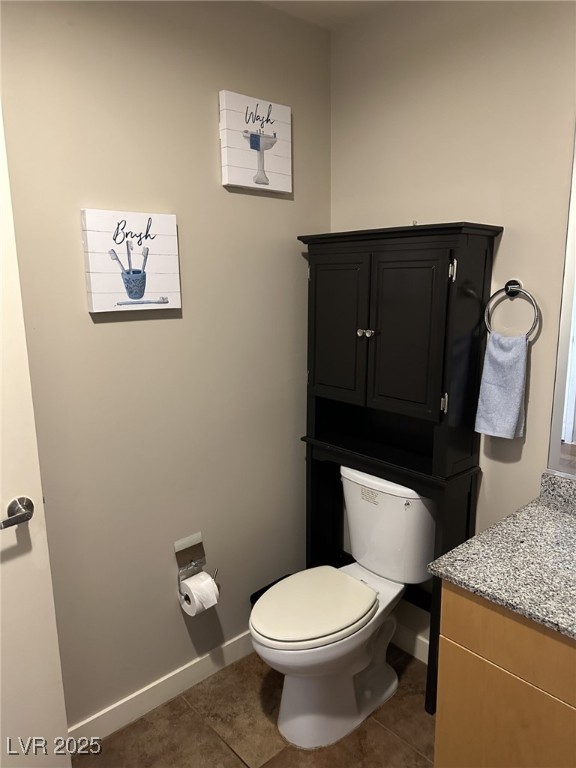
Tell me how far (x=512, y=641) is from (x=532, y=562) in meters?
0.22

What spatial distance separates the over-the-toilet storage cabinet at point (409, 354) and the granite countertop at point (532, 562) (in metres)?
0.27

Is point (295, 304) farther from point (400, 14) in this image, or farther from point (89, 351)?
point (400, 14)

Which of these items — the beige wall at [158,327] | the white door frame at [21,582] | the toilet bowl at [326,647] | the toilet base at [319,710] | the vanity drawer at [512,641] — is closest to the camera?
the vanity drawer at [512,641]

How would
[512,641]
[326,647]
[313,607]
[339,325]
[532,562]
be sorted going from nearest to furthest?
[512,641], [532,562], [326,647], [313,607], [339,325]

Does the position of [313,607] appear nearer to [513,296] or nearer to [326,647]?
[326,647]

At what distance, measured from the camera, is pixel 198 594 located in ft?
6.42

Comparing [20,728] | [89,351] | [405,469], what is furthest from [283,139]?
[20,728]

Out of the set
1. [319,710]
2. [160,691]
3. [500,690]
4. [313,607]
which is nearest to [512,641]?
[500,690]

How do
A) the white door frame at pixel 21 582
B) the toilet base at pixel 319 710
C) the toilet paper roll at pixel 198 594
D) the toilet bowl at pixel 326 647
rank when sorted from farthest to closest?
1. the toilet paper roll at pixel 198 594
2. the toilet base at pixel 319 710
3. the toilet bowl at pixel 326 647
4. the white door frame at pixel 21 582

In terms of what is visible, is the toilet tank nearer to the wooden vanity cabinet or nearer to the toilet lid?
the toilet lid

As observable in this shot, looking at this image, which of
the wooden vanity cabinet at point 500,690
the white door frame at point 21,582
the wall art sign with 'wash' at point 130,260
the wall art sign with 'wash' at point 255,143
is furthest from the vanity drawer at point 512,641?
the wall art sign with 'wash' at point 255,143

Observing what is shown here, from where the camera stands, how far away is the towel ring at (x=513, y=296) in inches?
67.4

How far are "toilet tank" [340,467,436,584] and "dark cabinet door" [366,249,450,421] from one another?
294 mm

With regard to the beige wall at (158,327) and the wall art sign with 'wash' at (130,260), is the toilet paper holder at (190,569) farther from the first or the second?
the wall art sign with 'wash' at (130,260)
